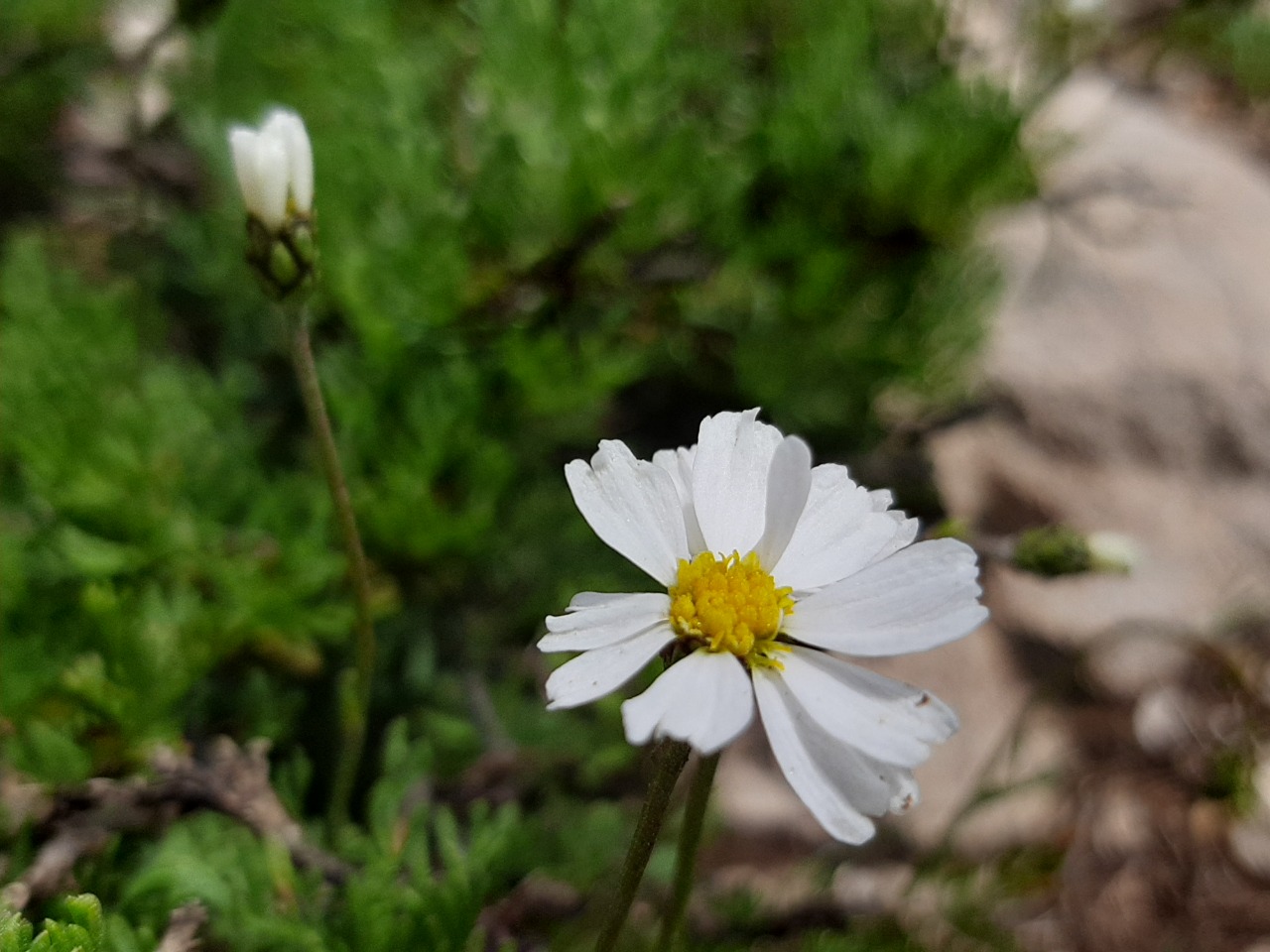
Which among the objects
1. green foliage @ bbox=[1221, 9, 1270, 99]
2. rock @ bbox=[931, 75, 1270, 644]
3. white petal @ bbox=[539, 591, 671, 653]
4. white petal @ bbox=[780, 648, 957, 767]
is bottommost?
white petal @ bbox=[780, 648, 957, 767]

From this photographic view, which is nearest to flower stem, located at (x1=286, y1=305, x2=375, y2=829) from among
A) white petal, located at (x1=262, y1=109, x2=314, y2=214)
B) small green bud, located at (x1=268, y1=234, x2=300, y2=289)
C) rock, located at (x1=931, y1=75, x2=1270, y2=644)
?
small green bud, located at (x1=268, y1=234, x2=300, y2=289)

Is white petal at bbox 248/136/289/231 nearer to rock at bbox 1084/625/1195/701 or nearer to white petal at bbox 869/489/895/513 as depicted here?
white petal at bbox 869/489/895/513

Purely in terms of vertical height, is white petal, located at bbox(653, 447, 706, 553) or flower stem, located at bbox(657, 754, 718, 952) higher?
white petal, located at bbox(653, 447, 706, 553)

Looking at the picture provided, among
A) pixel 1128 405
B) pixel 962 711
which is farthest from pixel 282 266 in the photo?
pixel 1128 405

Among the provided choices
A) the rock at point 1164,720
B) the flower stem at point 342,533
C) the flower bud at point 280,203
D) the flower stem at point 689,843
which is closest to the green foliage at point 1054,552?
A: the flower stem at point 689,843

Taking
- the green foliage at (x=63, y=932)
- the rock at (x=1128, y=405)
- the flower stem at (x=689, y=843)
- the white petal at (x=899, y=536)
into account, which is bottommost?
the green foliage at (x=63, y=932)

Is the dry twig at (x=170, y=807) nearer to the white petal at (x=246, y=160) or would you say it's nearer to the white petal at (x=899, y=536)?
the white petal at (x=246, y=160)

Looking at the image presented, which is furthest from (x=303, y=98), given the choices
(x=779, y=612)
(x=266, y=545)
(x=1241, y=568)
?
(x=1241, y=568)
